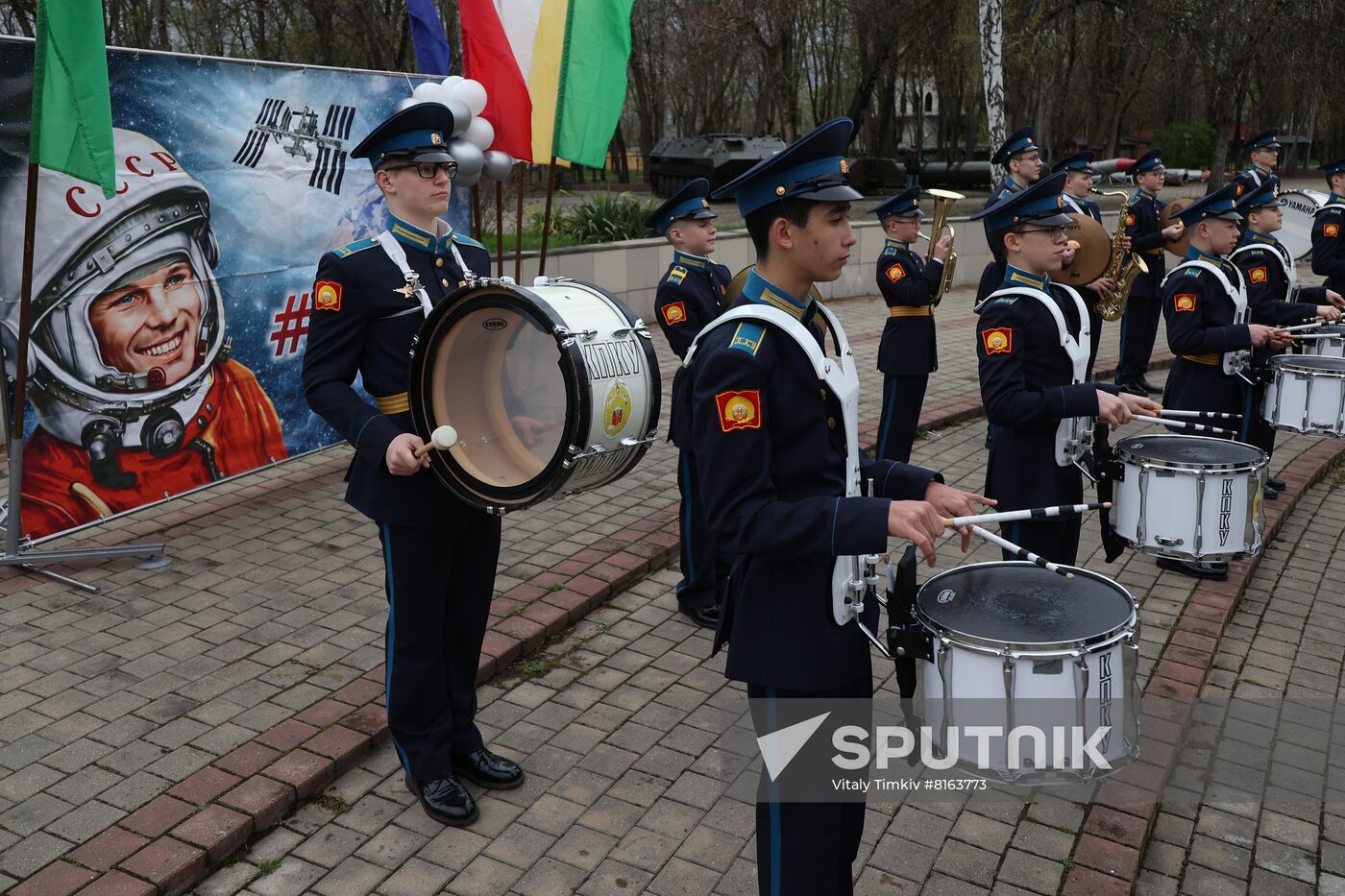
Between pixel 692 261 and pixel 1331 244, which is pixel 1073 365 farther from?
pixel 1331 244

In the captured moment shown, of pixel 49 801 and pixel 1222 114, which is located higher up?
pixel 1222 114

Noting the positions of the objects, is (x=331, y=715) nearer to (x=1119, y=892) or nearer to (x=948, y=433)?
(x=1119, y=892)

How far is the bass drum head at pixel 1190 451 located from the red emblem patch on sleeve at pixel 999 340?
70 centimetres

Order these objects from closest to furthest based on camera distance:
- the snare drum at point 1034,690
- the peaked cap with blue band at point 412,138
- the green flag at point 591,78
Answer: the snare drum at point 1034,690
the peaked cap with blue band at point 412,138
the green flag at point 591,78

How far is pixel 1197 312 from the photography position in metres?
6.31

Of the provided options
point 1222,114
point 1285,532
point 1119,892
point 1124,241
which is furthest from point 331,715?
point 1222,114

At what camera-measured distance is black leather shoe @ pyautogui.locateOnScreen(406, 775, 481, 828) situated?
381cm

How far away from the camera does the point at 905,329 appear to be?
7621 mm

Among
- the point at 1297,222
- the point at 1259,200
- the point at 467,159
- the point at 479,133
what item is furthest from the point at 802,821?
the point at 1297,222

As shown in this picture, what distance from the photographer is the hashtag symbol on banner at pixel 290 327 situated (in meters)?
6.97

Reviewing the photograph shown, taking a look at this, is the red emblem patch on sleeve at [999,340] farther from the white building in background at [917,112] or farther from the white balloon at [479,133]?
the white building in background at [917,112]

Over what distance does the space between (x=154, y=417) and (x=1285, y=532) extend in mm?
6664

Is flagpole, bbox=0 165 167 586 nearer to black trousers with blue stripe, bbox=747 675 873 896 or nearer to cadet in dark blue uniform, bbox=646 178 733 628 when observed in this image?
cadet in dark blue uniform, bbox=646 178 733 628

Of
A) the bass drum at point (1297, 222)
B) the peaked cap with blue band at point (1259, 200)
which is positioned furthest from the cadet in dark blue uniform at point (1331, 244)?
the peaked cap with blue band at point (1259, 200)
